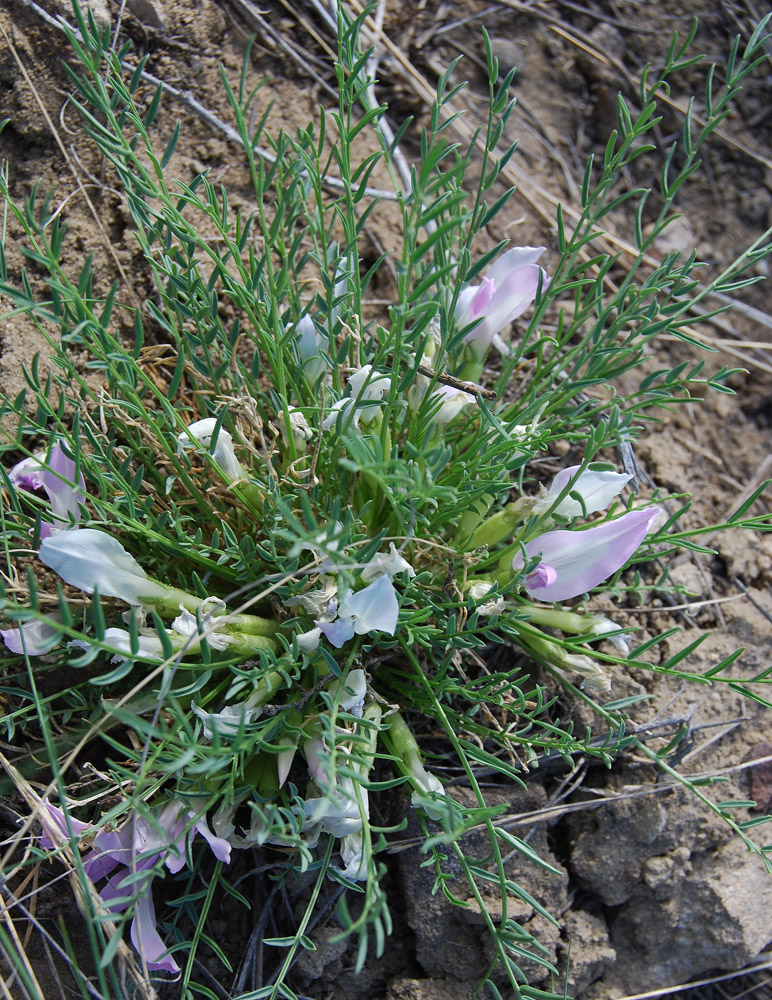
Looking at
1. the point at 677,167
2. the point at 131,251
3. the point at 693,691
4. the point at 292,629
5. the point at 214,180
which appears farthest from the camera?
the point at 677,167

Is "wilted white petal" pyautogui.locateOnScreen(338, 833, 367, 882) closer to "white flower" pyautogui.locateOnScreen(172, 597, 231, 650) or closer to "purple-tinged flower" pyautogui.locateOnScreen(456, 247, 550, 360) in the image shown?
"white flower" pyautogui.locateOnScreen(172, 597, 231, 650)

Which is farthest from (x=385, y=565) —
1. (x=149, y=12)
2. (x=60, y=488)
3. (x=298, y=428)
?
(x=149, y=12)

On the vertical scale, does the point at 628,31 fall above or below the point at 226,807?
above

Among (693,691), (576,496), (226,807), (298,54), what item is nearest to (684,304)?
(576,496)

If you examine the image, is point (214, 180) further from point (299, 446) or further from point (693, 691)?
point (693, 691)

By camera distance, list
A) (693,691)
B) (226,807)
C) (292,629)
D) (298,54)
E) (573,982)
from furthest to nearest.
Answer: (298,54) → (693,691) → (573,982) → (292,629) → (226,807)

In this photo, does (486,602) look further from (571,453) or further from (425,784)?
(571,453)
